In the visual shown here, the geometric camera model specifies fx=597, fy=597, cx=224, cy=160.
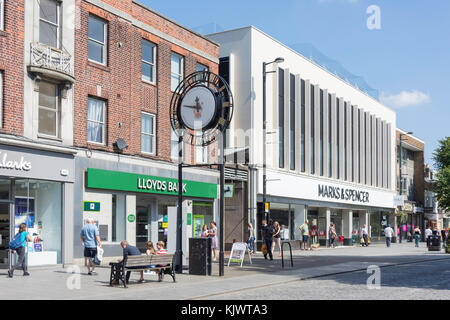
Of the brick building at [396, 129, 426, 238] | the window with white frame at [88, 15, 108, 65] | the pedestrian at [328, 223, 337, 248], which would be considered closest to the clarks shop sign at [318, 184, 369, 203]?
the pedestrian at [328, 223, 337, 248]

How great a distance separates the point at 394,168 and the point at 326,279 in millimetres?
42430

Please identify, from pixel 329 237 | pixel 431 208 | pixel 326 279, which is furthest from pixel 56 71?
pixel 431 208

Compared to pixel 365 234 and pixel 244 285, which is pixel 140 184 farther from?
pixel 365 234

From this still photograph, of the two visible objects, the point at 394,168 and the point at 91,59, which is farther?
the point at 394,168

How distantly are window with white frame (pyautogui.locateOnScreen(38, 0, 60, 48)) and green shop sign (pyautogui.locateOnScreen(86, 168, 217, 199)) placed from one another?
187 inches

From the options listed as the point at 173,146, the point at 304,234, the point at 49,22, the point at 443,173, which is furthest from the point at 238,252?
the point at 443,173

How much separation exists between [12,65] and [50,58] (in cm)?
152

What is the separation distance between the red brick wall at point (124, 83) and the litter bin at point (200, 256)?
6288mm

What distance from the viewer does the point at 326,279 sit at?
17781mm

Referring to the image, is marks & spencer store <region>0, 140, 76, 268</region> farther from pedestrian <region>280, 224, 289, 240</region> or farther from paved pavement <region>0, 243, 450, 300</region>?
pedestrian <region>280, 224, 289, 240</region>

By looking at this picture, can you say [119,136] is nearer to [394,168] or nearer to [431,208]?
[394,168]

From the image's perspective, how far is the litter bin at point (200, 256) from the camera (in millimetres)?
18078

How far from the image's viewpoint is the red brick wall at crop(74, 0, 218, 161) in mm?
21750
